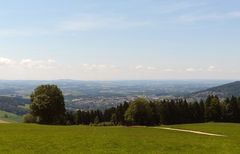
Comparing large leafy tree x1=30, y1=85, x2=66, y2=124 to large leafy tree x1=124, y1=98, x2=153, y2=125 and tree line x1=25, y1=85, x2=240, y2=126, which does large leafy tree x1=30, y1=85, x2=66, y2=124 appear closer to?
tree line x1=25, y1=85, x2=240, y2=126

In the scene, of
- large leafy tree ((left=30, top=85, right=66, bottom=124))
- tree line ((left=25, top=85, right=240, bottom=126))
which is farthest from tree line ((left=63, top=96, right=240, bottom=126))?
large leafy tree ((left=30, top=85, right=66, bottom=124))

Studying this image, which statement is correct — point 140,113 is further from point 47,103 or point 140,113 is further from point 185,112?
point 47,103

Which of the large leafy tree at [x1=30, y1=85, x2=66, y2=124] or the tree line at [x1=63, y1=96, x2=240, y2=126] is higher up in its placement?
the large leafy tree at [x1=30, y1=85, x2=66, y2=124]

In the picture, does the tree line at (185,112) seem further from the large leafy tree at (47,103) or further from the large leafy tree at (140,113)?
the large leafy tree at (47,103)

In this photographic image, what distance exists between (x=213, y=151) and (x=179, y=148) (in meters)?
2.84

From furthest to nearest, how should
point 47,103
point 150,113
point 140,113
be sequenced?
point 150,113, point 140,113, point 47,103

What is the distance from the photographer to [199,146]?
101ft

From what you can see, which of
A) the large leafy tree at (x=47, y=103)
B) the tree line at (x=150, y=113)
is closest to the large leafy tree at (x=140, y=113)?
the tree line at (x=150, y=113)

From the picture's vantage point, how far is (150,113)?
118 m

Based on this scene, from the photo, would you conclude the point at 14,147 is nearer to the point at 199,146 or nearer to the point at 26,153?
the point at 26,153

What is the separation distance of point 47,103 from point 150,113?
4159cm

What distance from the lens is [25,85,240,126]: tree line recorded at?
92188 millimetres

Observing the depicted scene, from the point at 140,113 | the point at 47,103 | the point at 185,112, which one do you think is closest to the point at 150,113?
the point at 140,113

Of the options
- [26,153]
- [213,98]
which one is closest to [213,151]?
[26,153]
